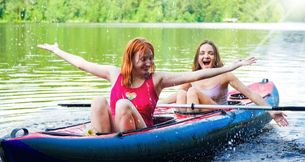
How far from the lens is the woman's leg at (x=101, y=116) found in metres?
5.99

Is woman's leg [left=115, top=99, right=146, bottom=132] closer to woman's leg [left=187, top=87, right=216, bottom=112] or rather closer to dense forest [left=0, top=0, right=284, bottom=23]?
Result: woman's leg [left=187, top=87, right=216, bottom=112]

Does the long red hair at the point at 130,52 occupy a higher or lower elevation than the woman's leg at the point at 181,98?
higher

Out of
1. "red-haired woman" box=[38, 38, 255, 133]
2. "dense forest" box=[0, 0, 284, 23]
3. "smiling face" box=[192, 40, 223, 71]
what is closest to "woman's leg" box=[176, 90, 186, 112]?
"smiling face" box=[192, 40, 223, 71]

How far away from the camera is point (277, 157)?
743 cm

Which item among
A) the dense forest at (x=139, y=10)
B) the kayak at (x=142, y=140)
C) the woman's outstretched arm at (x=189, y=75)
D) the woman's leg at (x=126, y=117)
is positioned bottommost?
the kayak at (x=142, y=140)

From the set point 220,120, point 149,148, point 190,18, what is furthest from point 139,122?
point 190,18

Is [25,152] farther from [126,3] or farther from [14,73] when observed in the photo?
[126,3]

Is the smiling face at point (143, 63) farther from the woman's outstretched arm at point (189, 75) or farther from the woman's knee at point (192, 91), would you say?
the woman's knee at point (192, 91)

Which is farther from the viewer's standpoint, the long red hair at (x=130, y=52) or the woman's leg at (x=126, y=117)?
the long red hair at (x=130, y=52)

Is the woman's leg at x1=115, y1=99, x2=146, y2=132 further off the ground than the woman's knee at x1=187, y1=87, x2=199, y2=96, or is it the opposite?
the woman's knee at x1=187, y1=87, x2=199, y2=96

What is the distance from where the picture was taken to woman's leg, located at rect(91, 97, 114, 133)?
5.99 m

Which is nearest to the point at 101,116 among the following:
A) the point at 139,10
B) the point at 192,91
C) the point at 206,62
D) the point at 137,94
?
the point at 137,94

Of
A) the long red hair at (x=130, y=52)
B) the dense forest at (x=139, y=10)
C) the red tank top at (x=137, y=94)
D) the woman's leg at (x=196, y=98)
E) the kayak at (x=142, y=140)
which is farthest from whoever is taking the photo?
the dense forest at (x=139, y=10)

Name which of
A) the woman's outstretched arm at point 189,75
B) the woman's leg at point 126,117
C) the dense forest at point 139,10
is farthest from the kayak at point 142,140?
the dense forest at point 139,10
